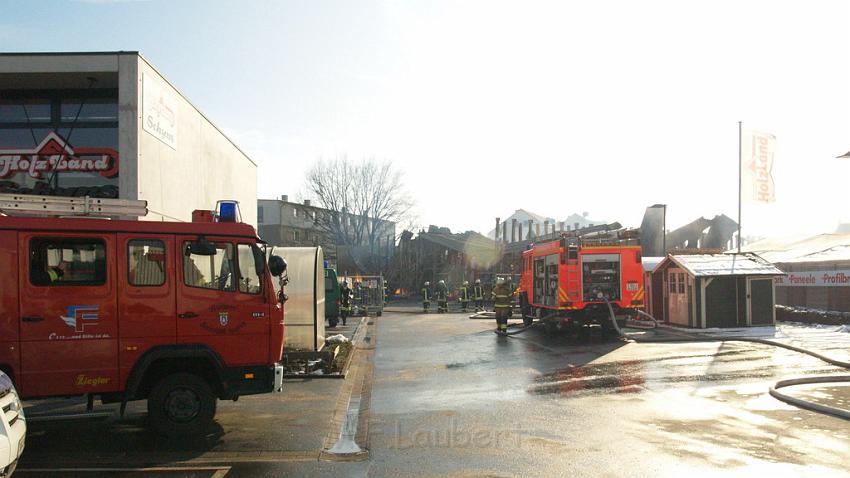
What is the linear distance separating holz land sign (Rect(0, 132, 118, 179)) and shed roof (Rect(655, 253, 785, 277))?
16747 millimetres

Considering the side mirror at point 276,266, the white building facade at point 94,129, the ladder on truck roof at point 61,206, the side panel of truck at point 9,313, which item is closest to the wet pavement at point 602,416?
the side mirror at point 276,266

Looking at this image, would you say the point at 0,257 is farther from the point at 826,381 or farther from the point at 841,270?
the point at 841,270

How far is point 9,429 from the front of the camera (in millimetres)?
5129

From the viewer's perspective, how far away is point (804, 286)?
2578 centimetres

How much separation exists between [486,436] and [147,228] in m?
4.77

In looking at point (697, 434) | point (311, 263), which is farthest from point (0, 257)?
point (697, 434)

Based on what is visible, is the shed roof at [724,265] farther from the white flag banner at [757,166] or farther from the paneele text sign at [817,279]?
the white flag banner at [757,166]

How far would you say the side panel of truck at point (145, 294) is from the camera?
759 cm

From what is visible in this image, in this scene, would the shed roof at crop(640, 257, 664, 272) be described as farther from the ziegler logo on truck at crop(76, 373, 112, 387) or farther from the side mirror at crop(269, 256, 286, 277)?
the ziegler logo on truck at crop(76, 373, 112, 387)

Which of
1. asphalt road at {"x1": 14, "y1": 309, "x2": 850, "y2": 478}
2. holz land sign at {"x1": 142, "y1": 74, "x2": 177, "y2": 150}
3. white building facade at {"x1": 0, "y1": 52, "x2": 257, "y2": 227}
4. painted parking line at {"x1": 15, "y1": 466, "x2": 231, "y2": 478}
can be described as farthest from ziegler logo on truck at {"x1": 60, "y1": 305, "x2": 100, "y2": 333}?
holz land sign at {"x1": 142, "y1": 74, "x2": 177, "y2": 150}

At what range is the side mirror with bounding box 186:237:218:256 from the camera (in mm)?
7812

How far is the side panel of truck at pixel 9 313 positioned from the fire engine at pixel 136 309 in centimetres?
1

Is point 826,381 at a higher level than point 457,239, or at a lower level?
lower

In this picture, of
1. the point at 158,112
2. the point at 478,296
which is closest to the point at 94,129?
the point at 158,112
